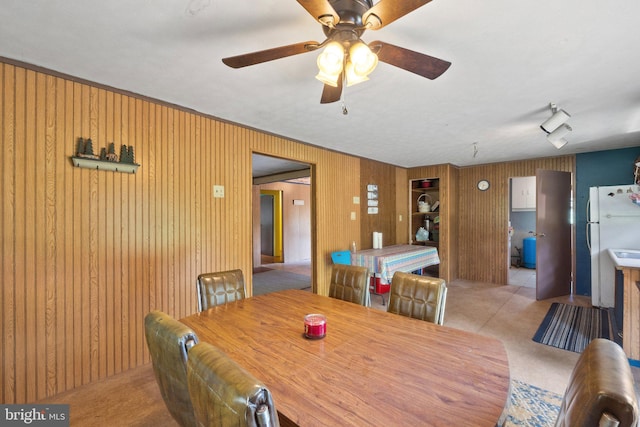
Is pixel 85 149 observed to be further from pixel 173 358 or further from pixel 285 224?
pixel 285 224

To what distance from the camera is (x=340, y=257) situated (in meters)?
4.30

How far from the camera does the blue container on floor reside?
7051 mm

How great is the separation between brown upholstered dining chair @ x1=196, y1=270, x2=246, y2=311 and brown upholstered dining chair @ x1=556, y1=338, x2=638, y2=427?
6.72 ft

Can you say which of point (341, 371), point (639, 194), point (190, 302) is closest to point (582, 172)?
point (639, 194)

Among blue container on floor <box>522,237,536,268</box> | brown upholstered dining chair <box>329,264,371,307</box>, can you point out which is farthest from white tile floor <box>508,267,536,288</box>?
brown upholstered dining chair <box>329,264,371,307</box>

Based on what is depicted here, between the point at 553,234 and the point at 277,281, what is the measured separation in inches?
200

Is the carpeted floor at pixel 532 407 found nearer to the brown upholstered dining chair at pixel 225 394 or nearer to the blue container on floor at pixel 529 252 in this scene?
the brown upholstered dining chair at pixel 225 394

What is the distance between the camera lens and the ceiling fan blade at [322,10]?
1.10 metres

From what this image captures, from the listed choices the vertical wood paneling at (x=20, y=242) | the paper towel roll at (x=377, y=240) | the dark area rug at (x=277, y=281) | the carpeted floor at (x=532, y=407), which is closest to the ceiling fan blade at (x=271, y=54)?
the vertical wood paneling at (x=20, y=242)

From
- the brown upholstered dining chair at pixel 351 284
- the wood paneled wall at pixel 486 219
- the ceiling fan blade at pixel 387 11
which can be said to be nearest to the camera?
the ceiling fan blade at pixel 387 11

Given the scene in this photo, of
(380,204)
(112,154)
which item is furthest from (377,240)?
(112,154)

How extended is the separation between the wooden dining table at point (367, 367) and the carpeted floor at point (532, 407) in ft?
3.53

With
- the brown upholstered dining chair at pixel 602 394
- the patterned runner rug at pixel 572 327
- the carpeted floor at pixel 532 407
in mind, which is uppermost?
the brown upholstered dining chair at pixel 602 394

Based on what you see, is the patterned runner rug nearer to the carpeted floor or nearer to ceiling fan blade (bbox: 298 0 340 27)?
the carpeted floor
